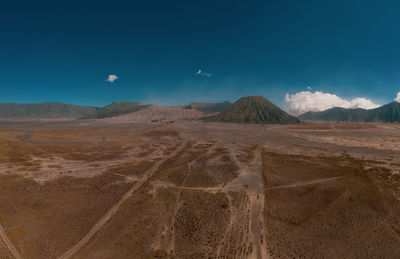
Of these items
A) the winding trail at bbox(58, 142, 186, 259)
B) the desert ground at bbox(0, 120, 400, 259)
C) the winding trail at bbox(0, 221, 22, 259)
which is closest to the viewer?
the winding trail at bbox(0, 221, 22, 259)

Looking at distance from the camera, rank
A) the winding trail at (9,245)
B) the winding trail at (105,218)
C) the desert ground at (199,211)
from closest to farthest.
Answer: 1. the winding trail at (9,245)
2. the winding trail at (105,218)
3. the desert ground at (199,211)

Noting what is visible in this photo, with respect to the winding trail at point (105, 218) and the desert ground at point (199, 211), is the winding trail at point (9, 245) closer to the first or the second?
the desert ground at point (199, 211)

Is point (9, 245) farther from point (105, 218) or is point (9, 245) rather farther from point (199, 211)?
point (199, 211)

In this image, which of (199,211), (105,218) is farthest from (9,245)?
(199,211)

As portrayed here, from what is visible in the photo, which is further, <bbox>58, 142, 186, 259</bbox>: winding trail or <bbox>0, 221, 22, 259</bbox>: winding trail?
<bbox>58, 142, 186, 259</bbox>: winding trail

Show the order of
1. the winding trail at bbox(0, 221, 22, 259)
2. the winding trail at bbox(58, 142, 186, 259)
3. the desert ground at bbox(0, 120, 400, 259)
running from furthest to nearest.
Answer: the desert ground at bbox(0, 120, 400, 259) → the winding trail at bbox(58, 142, 186, 259) → the winding trail at bbox(0, 221, 22, 259)

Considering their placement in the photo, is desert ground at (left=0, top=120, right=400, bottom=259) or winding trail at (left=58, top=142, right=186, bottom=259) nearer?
winding trail at (left=58, top=142, right=186, bottom=259)

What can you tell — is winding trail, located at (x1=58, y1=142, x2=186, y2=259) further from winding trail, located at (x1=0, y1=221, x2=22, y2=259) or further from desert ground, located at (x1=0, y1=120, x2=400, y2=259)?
winding trail, located at (x1=0, y1=221, x2=22, y2=259)

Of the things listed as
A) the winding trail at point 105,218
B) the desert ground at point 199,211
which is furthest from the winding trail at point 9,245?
the winding trail at point 105,218

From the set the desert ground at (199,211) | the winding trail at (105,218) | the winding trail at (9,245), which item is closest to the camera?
the winding trail at (9,245)

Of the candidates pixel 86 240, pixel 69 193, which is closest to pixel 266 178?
pixel 86 240

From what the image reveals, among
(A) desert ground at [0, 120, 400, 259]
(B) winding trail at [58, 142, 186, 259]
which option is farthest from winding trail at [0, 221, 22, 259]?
(B) winding trail at [58, 142, 186, 259]
